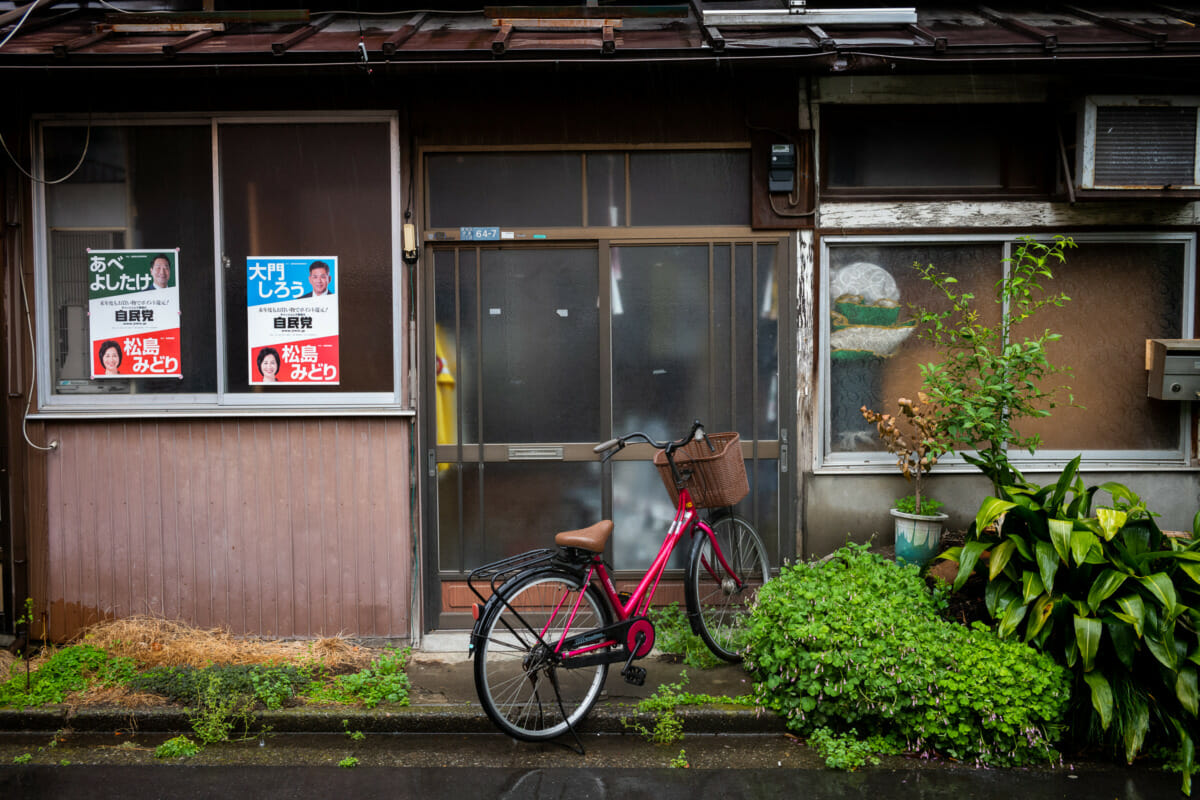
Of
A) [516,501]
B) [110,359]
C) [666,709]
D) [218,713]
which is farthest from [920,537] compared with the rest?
[110,359]

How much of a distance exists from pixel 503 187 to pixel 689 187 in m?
1.45

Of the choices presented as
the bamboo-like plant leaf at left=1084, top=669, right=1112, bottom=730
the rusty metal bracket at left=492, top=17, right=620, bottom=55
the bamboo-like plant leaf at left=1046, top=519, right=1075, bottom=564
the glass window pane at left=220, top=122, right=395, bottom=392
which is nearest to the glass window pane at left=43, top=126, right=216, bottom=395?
the glass window pane at left=220, top=122, right=395, bottom=392

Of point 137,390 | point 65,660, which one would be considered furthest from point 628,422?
point 65,660

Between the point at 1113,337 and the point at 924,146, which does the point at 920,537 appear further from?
the point at 924,146

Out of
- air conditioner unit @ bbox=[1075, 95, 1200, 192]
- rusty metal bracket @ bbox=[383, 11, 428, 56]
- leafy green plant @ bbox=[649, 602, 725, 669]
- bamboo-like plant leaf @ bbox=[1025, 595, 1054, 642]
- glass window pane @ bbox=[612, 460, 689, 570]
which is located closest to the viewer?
bamboo-like plant leaf @ bbox=[1025, 595, 1054, 642]

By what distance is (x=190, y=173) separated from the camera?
6.05 metres

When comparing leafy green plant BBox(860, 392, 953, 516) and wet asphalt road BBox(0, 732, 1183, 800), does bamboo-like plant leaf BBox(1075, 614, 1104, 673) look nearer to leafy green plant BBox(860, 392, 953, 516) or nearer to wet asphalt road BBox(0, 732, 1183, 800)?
wet asphalt road BBox(0, 732, 1183, 800)

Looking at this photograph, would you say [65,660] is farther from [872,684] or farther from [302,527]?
[872,684]

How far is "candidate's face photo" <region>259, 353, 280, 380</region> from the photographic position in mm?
6062

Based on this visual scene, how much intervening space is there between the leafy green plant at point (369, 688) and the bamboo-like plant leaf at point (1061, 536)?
4.07 m

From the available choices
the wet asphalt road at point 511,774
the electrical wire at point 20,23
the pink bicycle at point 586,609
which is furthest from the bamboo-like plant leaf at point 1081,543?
the electrical wire at point 20,23

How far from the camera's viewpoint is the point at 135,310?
19.9 ft

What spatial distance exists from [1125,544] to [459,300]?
4.75m

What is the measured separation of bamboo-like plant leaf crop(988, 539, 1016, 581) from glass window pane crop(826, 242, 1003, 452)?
1515 mm
